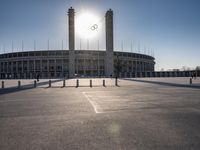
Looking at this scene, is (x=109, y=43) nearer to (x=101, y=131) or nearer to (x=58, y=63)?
(x=58, y=63)

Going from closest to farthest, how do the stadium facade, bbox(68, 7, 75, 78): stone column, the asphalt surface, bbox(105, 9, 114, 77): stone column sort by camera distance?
the asphalt surface
bbox(105, 9, 114, 77): stone column
bbox(68, 7, 75, 78): stone column
the stadium facade

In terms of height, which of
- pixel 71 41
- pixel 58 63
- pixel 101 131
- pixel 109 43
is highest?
pixel 71 41

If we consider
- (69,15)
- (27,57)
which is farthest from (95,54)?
(27,57)

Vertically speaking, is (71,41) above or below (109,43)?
above

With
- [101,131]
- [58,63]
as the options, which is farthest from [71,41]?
[101,131]

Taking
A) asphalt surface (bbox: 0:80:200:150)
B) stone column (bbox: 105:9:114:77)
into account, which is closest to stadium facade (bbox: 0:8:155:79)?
stone column (bbox: 105:9:114:77)

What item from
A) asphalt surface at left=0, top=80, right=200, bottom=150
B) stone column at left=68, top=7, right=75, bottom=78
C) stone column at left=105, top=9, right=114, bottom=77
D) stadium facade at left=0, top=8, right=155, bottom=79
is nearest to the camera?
asphalt surface at left=0, top=80, right=200, bottom=150

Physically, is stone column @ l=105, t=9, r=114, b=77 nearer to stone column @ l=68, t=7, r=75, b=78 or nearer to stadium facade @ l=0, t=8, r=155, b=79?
stadium facade @ l=0, t=8, r=155, b=79

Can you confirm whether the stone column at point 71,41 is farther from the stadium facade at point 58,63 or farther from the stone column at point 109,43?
the stone column at point 109,43

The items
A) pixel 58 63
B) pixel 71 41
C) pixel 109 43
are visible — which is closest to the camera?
pixel 109 43

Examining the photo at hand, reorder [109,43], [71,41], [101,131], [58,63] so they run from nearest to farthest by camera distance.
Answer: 1. [101,131]
2. [109,43]
3. [71,41]
4. [58,63]

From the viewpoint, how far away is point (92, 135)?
462 cm

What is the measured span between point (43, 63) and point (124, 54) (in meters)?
40.7

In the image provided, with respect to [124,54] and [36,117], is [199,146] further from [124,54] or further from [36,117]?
[124,54]
